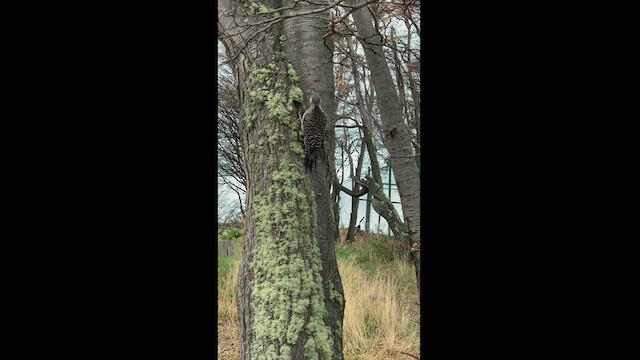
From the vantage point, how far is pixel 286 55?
1.76m

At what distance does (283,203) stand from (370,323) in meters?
1.41

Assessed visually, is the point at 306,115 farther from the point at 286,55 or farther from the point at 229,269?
the point at 229,269

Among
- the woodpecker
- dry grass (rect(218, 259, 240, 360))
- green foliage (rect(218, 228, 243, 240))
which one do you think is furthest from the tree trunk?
green foliage (rect(218, 228, 243, 240))

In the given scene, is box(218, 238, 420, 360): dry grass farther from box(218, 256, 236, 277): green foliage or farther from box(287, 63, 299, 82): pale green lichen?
box(287, 63, 299, 82): pale green lichen

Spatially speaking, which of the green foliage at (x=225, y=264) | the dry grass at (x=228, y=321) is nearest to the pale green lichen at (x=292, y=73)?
the dry grass at (x=228, y=321)

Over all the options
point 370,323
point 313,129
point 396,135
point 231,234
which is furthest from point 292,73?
point 231,234

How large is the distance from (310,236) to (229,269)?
224cm

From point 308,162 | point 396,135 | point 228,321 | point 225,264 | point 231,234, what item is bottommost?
point 228,321

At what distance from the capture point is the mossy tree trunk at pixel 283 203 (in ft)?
5.38

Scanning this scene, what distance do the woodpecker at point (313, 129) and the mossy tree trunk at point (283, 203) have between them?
1.1 inches

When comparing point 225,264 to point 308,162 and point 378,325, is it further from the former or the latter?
point 308,162

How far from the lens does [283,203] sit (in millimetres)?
1672

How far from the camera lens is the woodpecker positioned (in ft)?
5.32
